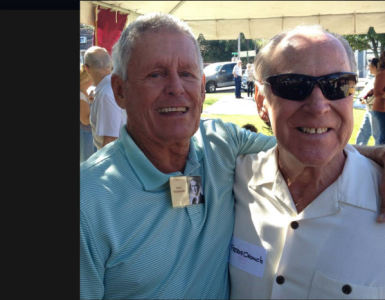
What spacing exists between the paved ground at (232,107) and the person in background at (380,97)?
7.88m

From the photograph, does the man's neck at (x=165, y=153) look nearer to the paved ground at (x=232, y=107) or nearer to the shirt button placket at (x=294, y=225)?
the shirt button placket at (x=294, y=225)

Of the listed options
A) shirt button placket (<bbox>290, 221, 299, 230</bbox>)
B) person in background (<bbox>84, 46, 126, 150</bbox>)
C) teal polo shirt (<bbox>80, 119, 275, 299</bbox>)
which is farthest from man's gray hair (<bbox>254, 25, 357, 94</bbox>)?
person in background (<bbox>84, 46, 126, 150</bbox>)

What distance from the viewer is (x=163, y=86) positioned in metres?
1.71

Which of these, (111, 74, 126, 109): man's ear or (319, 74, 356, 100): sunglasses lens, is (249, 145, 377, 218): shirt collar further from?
(111, 74, 126, 109): man's ear

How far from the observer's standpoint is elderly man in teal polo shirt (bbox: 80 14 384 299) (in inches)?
57.3

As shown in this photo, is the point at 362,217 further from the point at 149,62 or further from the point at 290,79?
the point at 149,62

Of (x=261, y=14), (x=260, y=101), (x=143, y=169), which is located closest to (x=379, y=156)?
(x=260, y=101)

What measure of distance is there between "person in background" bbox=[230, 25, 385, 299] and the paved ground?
42.9 ft

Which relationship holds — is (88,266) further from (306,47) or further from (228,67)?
(228,67)

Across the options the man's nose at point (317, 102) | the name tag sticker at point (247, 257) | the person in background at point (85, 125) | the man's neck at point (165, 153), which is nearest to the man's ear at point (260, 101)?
the man's nose at point (317, 102)

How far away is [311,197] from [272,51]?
0.64m
